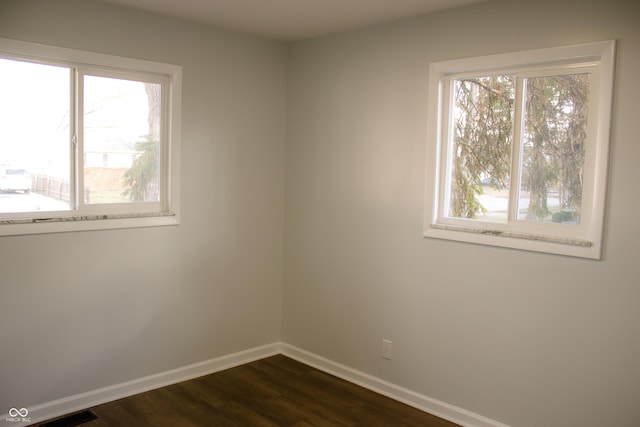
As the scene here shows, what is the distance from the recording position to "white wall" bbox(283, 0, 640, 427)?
2.72m

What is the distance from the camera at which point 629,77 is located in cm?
265

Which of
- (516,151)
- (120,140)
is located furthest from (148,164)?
(516,151)

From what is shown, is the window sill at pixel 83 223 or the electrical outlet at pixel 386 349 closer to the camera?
the window sill at pixel 83 223

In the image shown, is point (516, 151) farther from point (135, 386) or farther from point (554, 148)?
point (135, 386)

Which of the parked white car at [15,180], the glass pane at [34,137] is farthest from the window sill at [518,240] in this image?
the parked white car at [15,180]

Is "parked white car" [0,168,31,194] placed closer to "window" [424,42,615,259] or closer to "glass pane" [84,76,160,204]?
"glass pane" [84,76,160,204]

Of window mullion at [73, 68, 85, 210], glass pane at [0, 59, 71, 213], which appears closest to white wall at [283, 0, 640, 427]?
window mullion at [73, 68, 85, 210]

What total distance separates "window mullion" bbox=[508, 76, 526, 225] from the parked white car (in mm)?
2766

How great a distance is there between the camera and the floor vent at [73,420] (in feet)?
10.4

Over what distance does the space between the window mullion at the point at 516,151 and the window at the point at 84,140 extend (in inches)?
84.5

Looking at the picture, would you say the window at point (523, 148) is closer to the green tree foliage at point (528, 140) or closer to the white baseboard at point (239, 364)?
the green tree foliage at point (528, 140)

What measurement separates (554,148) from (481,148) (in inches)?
17.5

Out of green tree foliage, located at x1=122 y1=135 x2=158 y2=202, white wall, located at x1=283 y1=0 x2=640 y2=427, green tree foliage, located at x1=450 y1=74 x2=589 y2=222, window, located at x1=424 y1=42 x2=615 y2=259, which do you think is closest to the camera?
white wall, located at x1=283 y1=0 x2=640 y2=427

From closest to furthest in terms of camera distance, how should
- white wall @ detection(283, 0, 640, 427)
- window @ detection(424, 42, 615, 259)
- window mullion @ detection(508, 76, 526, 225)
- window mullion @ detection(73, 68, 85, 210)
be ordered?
white wall @ detection(283, 0, 640, 427) → window @ detection(424, 42, 615, 259) → window mullion @ detection(508, 76, 526, 225) → window mullion @ detection(73, 68, 85, 210)
